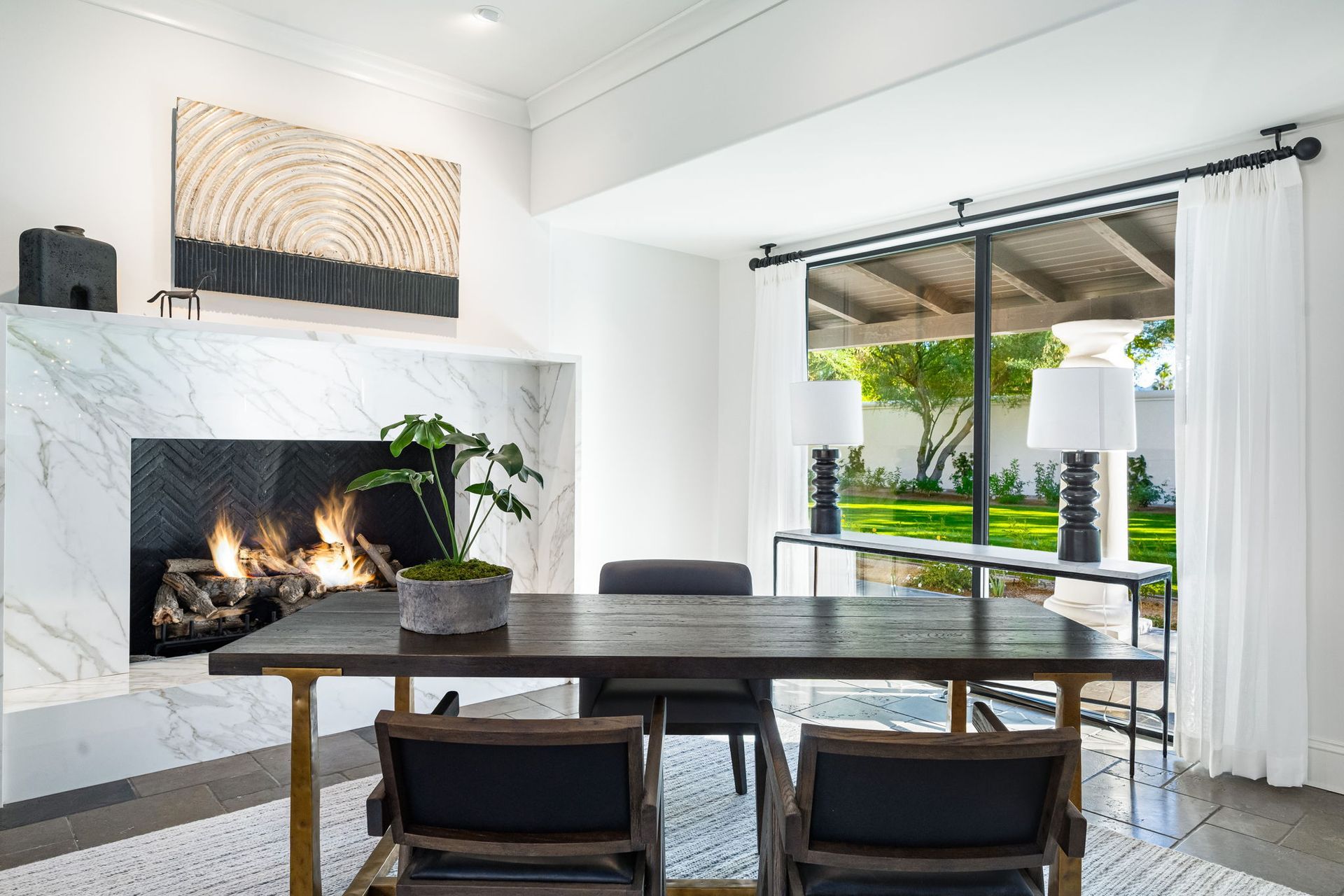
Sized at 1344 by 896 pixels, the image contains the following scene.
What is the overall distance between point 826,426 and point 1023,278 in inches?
43.2

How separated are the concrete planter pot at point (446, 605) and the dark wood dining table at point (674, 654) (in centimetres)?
3

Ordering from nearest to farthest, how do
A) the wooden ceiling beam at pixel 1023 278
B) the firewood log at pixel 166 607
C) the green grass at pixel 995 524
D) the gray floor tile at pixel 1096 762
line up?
the gray floor tile at pixel 1096 762, the firewood log at pixel 166 607, the green grass at pixel 995 524, the wooden ceiling beam at pixel 1023 278

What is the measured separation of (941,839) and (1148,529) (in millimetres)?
2618

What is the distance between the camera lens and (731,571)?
283cm

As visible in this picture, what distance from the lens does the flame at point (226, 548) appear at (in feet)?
11.8

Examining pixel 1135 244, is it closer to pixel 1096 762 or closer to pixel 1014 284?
pixel 1014 284

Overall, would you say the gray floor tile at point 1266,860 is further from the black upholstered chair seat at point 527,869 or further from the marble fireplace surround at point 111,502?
the marble fireplace surround at point 111,502

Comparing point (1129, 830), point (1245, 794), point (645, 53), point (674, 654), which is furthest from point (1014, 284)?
point (674, 654)

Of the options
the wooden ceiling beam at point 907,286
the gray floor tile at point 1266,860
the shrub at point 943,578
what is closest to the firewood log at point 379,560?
the shrub at point 943,578

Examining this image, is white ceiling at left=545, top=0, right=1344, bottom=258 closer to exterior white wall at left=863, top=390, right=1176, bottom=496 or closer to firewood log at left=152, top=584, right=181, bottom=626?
exterior white wall at left=863, top=390, right=1176, bottom=496

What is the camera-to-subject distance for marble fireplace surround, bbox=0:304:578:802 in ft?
9.00

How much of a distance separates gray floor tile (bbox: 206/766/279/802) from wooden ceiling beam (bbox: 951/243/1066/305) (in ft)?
11.8

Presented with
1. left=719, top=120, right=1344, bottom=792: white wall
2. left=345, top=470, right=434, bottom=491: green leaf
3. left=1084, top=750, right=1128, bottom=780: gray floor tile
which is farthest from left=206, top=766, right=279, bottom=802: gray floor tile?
left=719, top=120, right=1344, bottom=792: white wall

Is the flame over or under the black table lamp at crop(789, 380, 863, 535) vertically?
under
